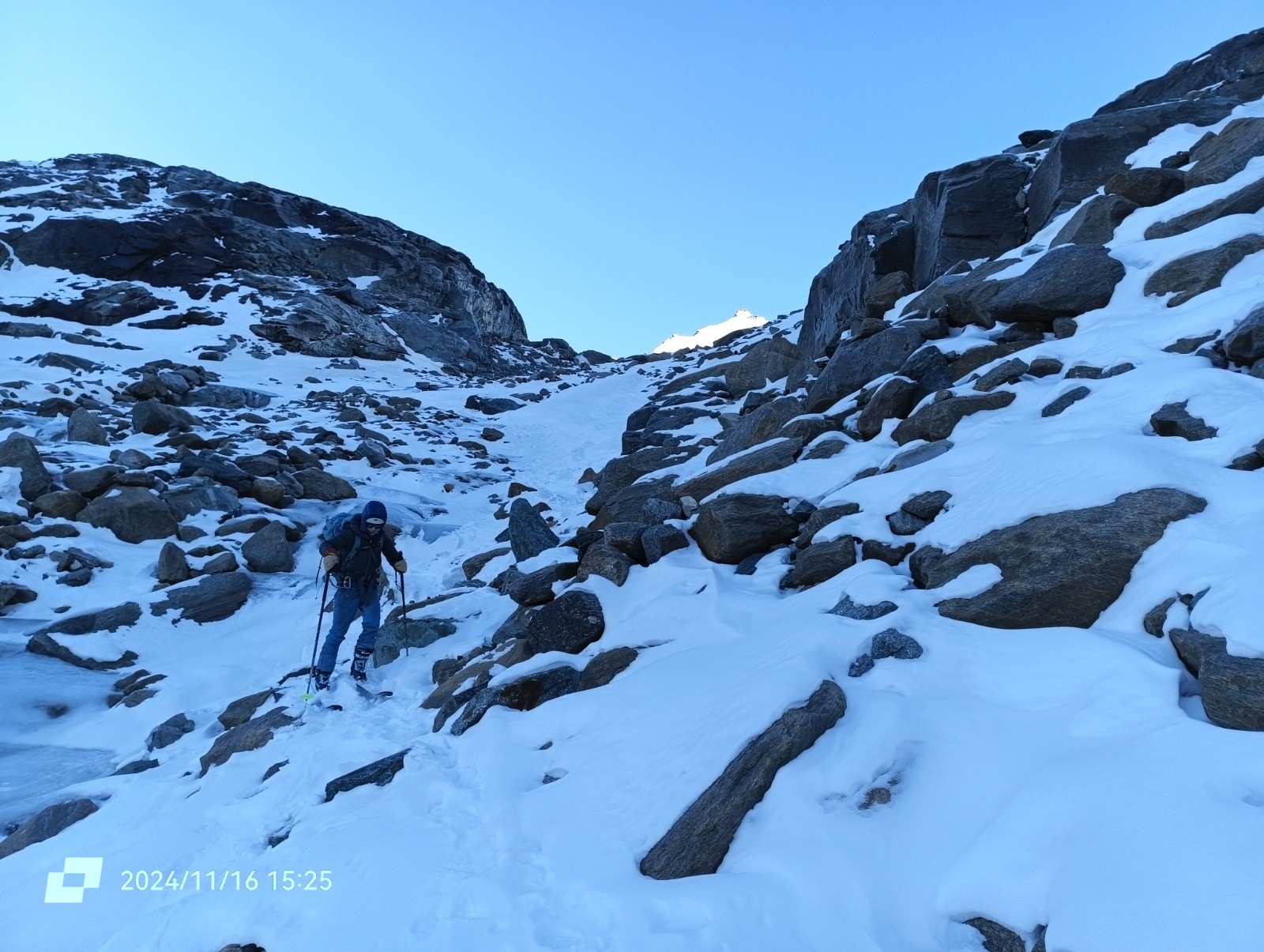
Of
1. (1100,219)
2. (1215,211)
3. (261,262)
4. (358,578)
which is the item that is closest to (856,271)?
(1100,219)

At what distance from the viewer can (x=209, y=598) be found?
36.6 ft

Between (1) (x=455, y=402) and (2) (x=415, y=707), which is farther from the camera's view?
(1) (x=455, y=402)

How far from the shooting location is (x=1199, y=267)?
324 inches

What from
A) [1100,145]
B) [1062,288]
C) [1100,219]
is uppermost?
[1100,145]

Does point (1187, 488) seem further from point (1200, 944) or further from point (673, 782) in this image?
point (673, 782)

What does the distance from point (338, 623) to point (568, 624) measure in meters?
2.74

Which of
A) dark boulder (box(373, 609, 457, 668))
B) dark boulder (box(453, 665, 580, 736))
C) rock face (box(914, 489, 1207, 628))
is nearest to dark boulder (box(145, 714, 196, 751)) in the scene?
dark boulder (box(373, 609, 457, 668))

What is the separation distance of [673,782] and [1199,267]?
8.71 metres

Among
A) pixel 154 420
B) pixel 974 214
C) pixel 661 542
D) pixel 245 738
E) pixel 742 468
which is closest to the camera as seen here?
pixel 245 738

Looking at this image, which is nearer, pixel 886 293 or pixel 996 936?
pixel 996 936

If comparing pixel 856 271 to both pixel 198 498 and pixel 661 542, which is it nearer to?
pixel 661 542

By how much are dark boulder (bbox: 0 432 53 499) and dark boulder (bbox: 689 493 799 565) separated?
13015 millimetres

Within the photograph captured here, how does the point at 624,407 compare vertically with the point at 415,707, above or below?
above

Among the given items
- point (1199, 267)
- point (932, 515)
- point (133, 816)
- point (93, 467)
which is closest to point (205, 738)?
point (133, 816)
